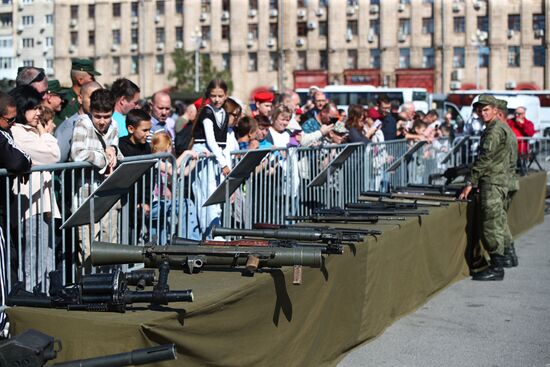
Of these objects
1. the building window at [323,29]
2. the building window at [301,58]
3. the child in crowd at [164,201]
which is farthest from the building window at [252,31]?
the child in crowd at [164,201]

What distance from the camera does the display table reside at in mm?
5090

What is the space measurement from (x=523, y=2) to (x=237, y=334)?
7631cm

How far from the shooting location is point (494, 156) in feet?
38.4

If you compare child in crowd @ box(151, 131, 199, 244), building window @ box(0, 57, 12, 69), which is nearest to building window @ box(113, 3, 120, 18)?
building window @ box(0, 57, 12, 69)

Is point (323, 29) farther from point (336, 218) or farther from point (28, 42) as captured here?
point (336, 218)

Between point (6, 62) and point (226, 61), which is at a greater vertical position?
point (6, 62)

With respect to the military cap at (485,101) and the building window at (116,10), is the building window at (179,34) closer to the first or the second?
the building window at (116,10)

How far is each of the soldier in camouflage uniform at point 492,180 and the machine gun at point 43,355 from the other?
7743mm

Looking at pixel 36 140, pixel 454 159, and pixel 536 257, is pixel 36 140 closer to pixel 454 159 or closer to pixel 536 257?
pixel 536 257

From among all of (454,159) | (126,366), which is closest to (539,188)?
(454,159)

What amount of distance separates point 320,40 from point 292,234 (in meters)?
77.5

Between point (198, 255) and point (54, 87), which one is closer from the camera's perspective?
point (198, 255)

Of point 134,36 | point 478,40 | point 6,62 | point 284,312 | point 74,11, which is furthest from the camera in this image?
point 6,62

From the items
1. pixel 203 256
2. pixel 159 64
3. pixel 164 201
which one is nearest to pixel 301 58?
pixel 159 64
